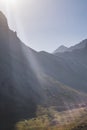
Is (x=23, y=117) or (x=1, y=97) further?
(x=1, y=97)

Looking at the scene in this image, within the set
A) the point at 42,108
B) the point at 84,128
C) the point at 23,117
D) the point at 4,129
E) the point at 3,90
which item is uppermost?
the point at 3,90

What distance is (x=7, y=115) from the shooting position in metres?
166

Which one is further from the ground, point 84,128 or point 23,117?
point 23,117

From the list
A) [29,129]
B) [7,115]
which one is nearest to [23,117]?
[7,115]

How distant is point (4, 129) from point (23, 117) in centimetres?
4270

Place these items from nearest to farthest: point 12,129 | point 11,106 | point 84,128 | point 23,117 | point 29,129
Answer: point 84,128 < point 29,129 < point 12,129 < point 23,117 < point 11,106

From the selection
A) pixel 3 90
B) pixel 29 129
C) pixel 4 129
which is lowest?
pixel 29 129

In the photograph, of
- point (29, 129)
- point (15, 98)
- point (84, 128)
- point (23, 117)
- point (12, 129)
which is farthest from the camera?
point (15, 98)

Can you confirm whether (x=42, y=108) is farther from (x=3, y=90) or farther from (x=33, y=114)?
(x=3, y=90)

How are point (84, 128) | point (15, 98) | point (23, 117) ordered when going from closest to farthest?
point (84, 128) → point (23, 117) → point (15, 98)

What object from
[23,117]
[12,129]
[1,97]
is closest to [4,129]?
[12,129]

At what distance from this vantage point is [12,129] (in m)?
118

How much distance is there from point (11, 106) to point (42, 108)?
68.7ft

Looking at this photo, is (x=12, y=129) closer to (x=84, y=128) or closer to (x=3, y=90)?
(x=84, y=128)
